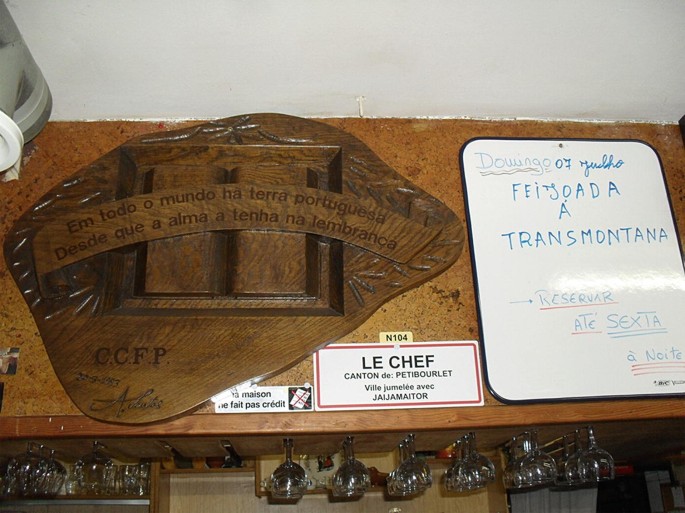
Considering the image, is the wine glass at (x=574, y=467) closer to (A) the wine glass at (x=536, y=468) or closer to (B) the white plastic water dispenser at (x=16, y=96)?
(A) the wine glass at (x=536, y=468)

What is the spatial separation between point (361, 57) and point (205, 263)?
0.58 metres

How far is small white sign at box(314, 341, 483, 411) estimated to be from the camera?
4.35 ft

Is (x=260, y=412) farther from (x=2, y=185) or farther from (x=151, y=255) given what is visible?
(x=2, y=185)

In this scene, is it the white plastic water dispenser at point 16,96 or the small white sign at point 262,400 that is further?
the small white sign at point 262,400

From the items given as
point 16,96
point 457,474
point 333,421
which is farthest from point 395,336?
point 16,96

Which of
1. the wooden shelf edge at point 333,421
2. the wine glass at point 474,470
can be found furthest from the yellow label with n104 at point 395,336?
the wine glass at point 474,470

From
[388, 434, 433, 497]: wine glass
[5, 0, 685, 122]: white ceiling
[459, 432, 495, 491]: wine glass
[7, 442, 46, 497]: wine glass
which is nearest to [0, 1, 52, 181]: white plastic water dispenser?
[5, 0, 685, 122]: white ceiling

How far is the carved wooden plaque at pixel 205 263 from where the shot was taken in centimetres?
130

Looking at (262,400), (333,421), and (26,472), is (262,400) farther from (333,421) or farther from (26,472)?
(26,472)
